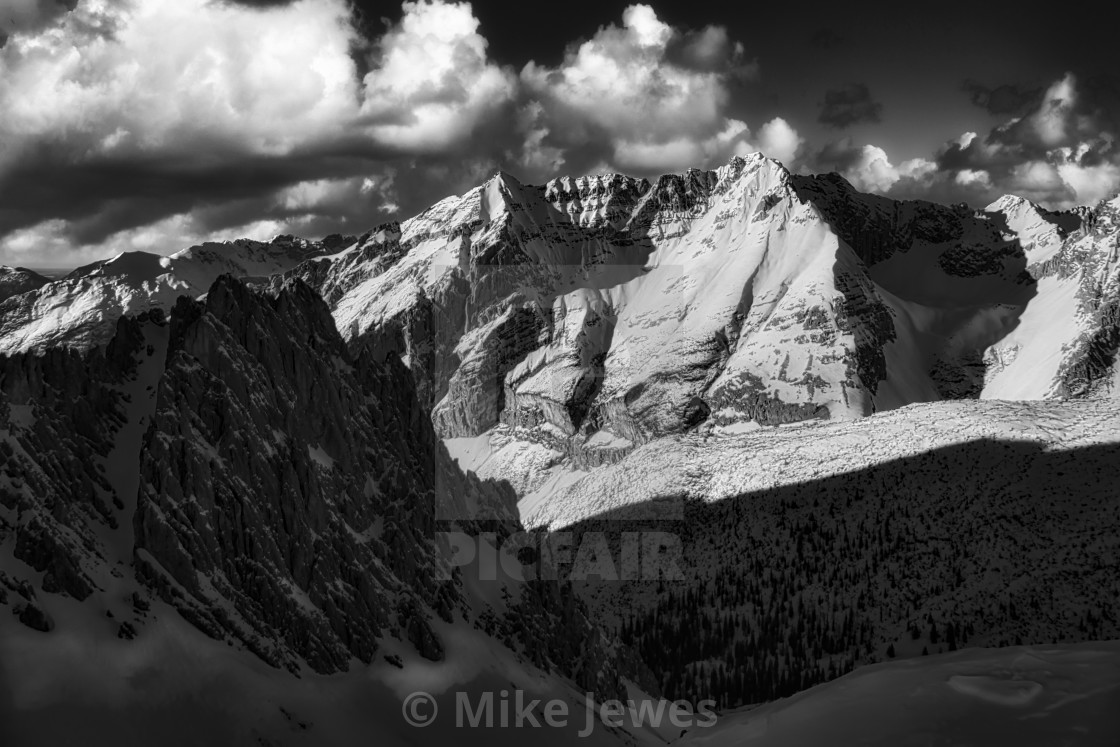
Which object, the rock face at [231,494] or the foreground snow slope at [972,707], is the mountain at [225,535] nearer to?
the rock face at [231,494]

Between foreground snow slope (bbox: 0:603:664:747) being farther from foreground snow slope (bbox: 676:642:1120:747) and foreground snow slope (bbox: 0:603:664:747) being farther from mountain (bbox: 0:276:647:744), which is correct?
foreground snow slope (bbox: 676:642:1120:747)

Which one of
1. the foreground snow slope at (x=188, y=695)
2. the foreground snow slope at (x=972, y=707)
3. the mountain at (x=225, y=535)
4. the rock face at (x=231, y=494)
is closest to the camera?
the foreground snow slope at (x=972, y=707)

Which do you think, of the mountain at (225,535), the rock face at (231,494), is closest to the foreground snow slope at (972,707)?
the mountain at (225,535)

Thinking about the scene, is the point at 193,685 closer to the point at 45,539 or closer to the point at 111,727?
the point at 111,727

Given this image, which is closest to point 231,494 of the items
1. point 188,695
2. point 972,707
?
point 188,695

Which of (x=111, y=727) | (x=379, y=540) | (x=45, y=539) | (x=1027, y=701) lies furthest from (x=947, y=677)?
(x=379, y=540)

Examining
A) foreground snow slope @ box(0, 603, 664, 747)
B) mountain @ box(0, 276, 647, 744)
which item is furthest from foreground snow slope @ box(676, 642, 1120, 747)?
mountain @ box(0, 276, 647, 744)
